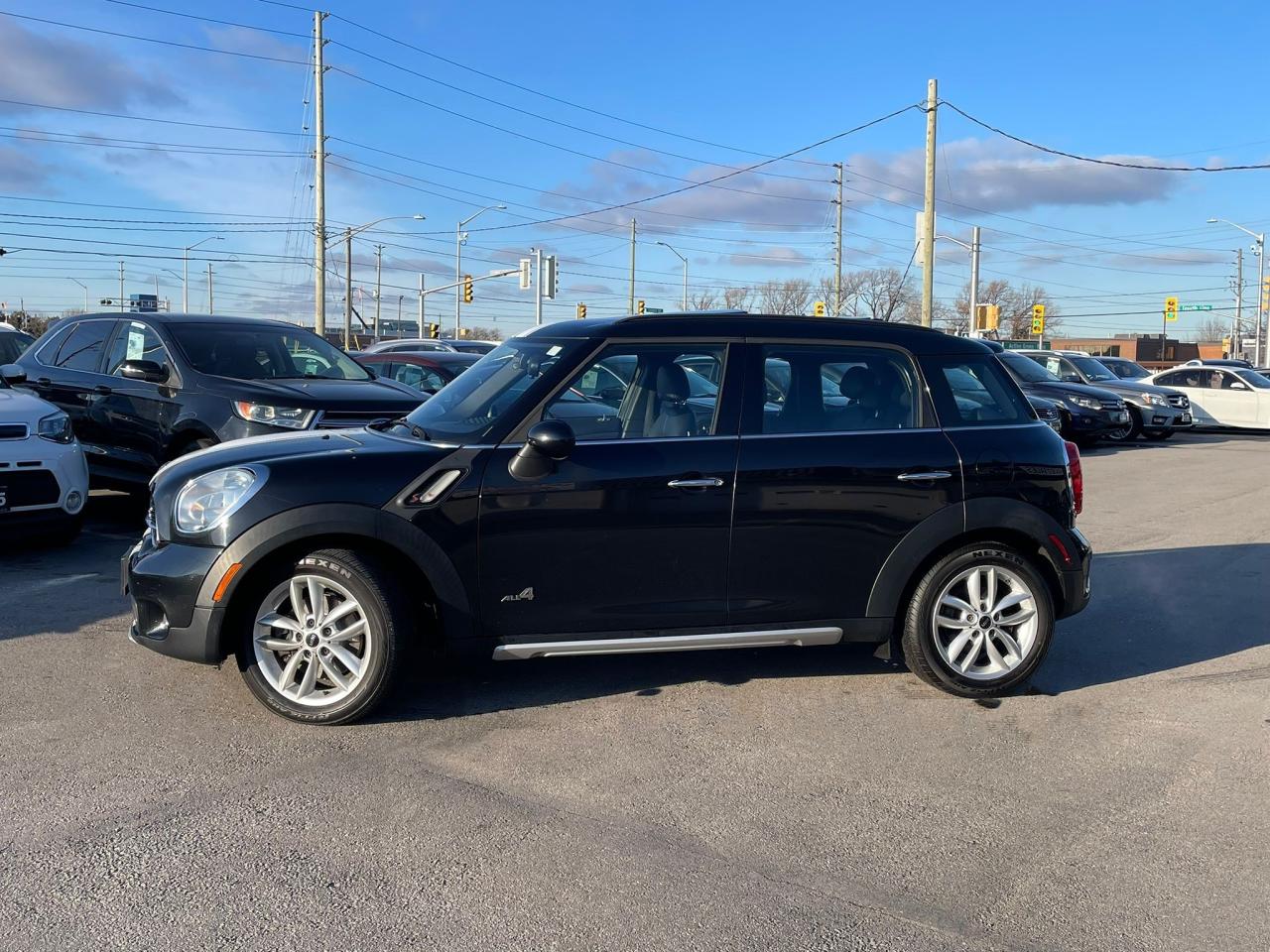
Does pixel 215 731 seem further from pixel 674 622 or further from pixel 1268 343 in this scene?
pixel 1268 343

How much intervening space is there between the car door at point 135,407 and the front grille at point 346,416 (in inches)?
53.8

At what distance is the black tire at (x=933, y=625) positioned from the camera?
205 inches

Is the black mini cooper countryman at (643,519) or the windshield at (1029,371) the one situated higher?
the windshield at (1029,371)

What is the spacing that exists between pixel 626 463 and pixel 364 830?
6.15 ft

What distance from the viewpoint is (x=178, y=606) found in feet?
15.3

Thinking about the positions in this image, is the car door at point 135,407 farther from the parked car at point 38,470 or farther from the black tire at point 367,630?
the black tire at point 367,630

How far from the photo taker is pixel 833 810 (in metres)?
4.02

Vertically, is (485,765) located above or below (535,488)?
below

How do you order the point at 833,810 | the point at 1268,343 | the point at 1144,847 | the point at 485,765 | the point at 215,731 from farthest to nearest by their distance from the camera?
1. the point at 1268,343
2. the point at 215,731
3. the point at 485,765
4. the point at 833,810
5. the point at 1144,847

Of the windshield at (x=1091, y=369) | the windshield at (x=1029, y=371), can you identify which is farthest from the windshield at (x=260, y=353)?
the windshield at (x=1091, y=369)

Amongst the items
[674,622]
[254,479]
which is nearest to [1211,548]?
[674,622]

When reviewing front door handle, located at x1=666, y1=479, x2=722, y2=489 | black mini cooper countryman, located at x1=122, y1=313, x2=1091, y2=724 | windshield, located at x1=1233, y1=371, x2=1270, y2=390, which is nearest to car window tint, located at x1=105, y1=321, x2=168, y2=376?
black mini cooper countryman, located at x1=122, y1=313, x2=1091, y2=724

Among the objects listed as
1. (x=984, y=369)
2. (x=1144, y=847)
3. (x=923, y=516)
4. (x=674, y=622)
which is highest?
(x=984, y=369)

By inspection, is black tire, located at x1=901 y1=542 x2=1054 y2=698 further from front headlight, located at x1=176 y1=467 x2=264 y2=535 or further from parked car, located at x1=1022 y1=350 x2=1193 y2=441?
parked car, located at x1=1022 y1=350 x2=1193 y2=441
